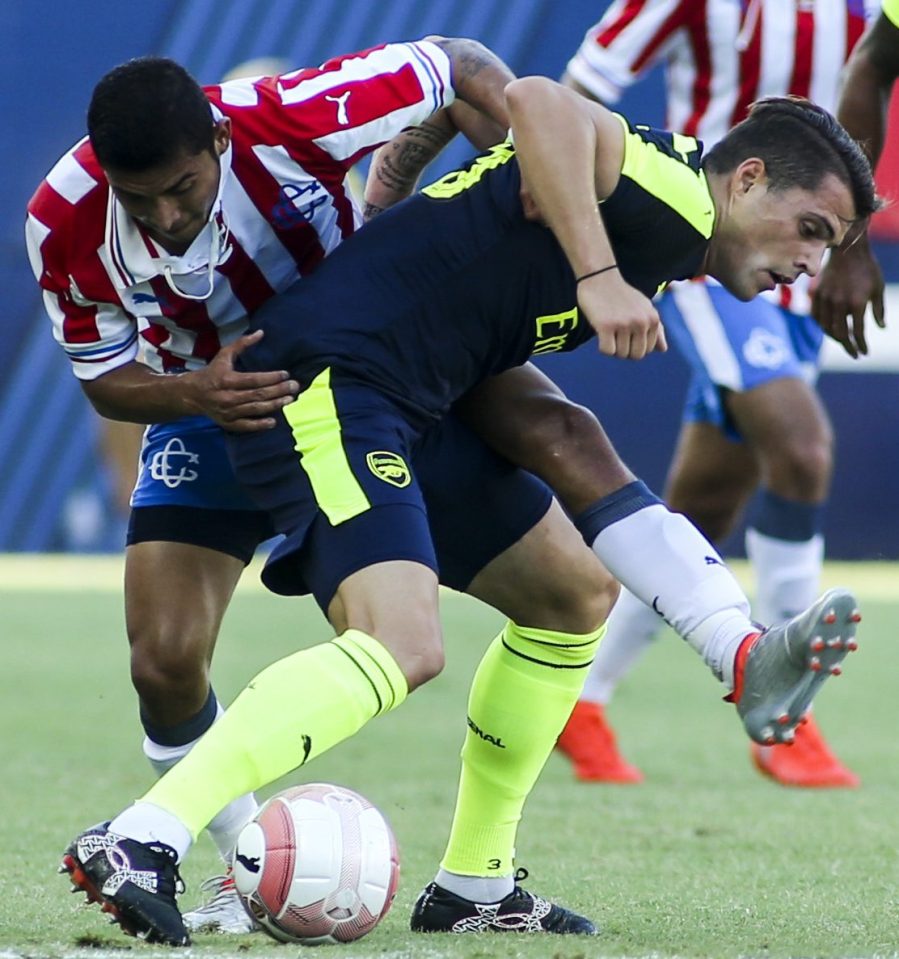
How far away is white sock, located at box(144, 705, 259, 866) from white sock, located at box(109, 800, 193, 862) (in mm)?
1029

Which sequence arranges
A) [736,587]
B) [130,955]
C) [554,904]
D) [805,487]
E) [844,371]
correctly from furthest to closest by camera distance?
[844,371] → [805,487] → [554,904] → [736,587] → [130,955]

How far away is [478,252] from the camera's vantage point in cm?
324

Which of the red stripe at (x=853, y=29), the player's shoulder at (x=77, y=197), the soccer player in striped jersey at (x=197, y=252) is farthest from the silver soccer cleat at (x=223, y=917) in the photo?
the red stripe at (x=853, y=29)

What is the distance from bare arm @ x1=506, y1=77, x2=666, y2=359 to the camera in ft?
9.91

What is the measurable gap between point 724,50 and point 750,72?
111mm

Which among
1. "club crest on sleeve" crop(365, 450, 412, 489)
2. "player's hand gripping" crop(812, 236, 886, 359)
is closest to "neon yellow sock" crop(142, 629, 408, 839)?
"club crest on sleeve" crop(365, 450, 412, 489)

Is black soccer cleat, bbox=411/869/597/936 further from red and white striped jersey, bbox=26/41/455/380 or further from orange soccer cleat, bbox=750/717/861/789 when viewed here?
orange soccer cleat, bbox=750/717/861/789

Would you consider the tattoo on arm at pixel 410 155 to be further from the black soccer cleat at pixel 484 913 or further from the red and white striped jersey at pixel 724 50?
the red and white striped jersey at pixel 724 50

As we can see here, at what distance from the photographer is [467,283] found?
3225mm

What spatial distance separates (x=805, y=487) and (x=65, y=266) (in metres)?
2.77

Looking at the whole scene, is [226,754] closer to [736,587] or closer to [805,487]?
[736,587]

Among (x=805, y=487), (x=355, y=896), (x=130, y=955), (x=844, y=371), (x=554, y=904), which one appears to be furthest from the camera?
(x=844, y=371)

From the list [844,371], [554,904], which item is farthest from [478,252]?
[844,371]

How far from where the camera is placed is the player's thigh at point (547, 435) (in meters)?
3.39
